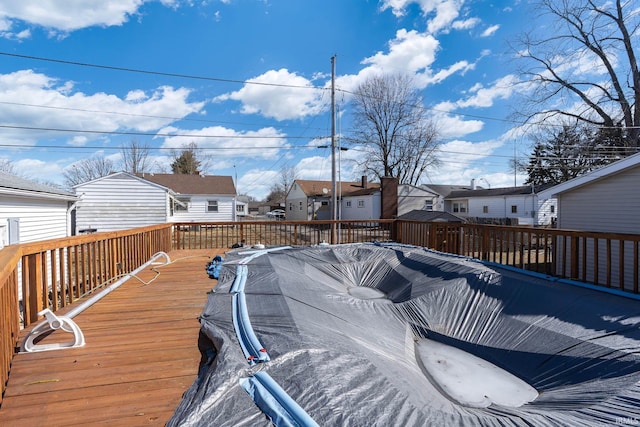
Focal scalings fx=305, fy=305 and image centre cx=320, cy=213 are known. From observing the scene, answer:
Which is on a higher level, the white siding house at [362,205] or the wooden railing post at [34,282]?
the white siding house at [362,205]

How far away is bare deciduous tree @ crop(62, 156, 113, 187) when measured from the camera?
88.2ft

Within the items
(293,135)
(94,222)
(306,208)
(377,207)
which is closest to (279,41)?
(293,135)

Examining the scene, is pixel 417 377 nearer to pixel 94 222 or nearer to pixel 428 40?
pixel 428 40

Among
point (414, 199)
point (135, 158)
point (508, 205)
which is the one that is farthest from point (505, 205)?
point (135, 158)

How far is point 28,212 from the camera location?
20.9 ft

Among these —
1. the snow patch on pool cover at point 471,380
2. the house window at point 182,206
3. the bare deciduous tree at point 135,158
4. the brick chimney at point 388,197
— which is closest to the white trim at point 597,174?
the snow patch on pool cover at point 471,380

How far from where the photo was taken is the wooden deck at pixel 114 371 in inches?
58.3

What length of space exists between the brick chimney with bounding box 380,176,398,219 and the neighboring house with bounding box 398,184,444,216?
9.79ft

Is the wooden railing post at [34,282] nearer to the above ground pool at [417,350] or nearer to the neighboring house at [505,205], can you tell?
the above ground pool at [417,350]

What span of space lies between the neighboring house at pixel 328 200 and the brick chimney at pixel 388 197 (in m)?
1.36

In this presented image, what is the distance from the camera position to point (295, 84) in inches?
484

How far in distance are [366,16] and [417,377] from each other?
12552 mm

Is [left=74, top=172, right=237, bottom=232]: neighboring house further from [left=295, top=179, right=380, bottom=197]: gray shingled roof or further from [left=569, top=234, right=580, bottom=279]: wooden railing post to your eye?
[left=295, top=179, right=380, bottom=197]: gray shingled roof

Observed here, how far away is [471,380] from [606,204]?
6.71 meters
